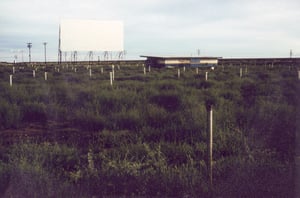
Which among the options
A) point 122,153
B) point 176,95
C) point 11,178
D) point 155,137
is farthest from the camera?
point 176,95

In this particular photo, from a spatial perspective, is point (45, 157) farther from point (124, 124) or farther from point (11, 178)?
point (124, 124)

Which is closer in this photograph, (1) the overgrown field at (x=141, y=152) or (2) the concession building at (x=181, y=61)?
(1) the overgrown field at (x=141, y=152)

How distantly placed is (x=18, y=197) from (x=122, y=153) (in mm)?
2406

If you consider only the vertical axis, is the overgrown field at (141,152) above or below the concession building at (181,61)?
below

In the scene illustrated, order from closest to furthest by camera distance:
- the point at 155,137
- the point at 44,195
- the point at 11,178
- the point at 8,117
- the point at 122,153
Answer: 1. the point at 44,195
2. the point at 11,178
3. the point at 122,153
4. the point at 155,137
5. the point at 8,117

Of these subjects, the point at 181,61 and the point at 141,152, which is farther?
the point at 181,61

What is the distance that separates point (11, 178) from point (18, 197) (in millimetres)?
584

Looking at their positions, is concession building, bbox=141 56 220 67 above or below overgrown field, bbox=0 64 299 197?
above

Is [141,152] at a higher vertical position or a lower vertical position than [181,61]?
lower

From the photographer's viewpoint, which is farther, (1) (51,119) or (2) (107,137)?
(1) (51,119)

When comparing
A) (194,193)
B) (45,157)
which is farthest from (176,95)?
(194,193)

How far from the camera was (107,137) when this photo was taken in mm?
8328

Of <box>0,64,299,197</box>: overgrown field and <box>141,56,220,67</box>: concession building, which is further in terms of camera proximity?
<box>141,56,220,67</box>: concession building

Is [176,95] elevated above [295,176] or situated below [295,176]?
above
